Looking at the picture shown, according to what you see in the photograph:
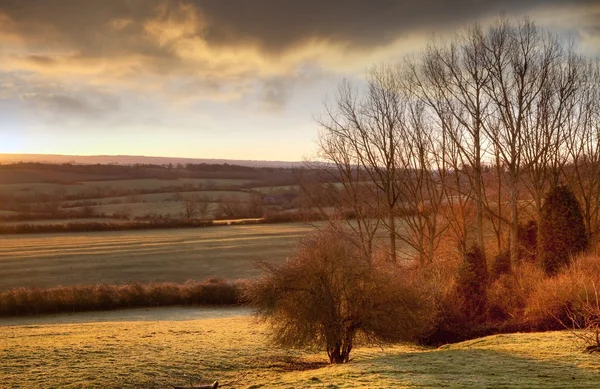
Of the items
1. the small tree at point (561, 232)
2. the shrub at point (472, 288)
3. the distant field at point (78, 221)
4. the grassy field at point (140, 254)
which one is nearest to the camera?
the shrub at point (472, 288)

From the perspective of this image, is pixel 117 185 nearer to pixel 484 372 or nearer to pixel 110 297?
pixel 110 297

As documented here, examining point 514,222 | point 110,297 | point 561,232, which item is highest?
point 514,222

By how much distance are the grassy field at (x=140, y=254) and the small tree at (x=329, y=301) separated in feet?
113

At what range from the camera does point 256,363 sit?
976 inches

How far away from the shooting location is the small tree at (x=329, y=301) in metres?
24.2

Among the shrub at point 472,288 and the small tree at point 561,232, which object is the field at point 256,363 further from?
the small tree at point 561,232

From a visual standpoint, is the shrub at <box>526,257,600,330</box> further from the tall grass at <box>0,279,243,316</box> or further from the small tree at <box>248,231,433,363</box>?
the tall grass at <box>0,279,243,316</box>

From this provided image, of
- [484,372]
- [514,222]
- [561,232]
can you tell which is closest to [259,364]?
[484,372]

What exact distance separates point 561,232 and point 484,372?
25.7 meters

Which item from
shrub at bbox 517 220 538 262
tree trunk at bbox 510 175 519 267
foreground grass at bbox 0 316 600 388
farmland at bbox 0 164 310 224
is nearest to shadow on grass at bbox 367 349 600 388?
foreground grass at bbox 0 316 600 388

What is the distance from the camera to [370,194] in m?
57.8

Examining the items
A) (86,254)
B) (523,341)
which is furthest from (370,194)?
(86,254)

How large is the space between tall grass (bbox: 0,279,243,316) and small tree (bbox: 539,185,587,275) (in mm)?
27785

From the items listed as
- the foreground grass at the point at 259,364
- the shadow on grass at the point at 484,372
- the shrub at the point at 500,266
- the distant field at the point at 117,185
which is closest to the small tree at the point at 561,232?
the shrub at the point at 500,266
